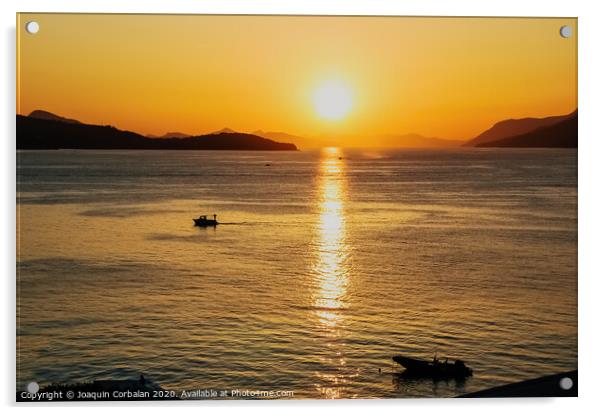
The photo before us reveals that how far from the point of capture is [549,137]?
5.78 meters

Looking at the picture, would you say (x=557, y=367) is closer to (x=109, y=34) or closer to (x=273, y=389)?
(x=273, y=389)

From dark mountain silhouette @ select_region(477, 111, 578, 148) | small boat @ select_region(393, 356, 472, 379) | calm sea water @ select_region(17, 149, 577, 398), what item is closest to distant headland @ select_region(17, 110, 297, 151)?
calm sea water @ select_region(17, 149, 577, 398)

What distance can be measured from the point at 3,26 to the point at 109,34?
0.73 meters

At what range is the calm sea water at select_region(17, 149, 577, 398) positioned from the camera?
5.27 meters

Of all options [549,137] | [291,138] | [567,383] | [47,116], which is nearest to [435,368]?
[567,383]

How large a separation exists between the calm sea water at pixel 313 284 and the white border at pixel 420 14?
0.09 meters

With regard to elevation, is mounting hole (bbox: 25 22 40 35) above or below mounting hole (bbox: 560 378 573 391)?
above

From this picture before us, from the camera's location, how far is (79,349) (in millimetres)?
5359

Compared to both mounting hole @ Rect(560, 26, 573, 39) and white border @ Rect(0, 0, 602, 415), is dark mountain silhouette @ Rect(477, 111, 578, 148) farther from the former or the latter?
mounting hole @ Rect(560, 26, 573, 39)

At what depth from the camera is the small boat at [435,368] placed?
209 inches

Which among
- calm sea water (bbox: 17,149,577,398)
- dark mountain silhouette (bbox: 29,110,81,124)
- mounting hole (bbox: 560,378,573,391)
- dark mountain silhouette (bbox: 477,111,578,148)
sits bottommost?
mounting hole (bbox: 560,378,573,391)

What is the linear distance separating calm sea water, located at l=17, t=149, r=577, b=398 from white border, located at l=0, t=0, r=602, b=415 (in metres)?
0.09

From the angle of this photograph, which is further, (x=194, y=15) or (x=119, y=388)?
(x=194, y=15)

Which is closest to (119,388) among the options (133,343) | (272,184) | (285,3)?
(133,343)
